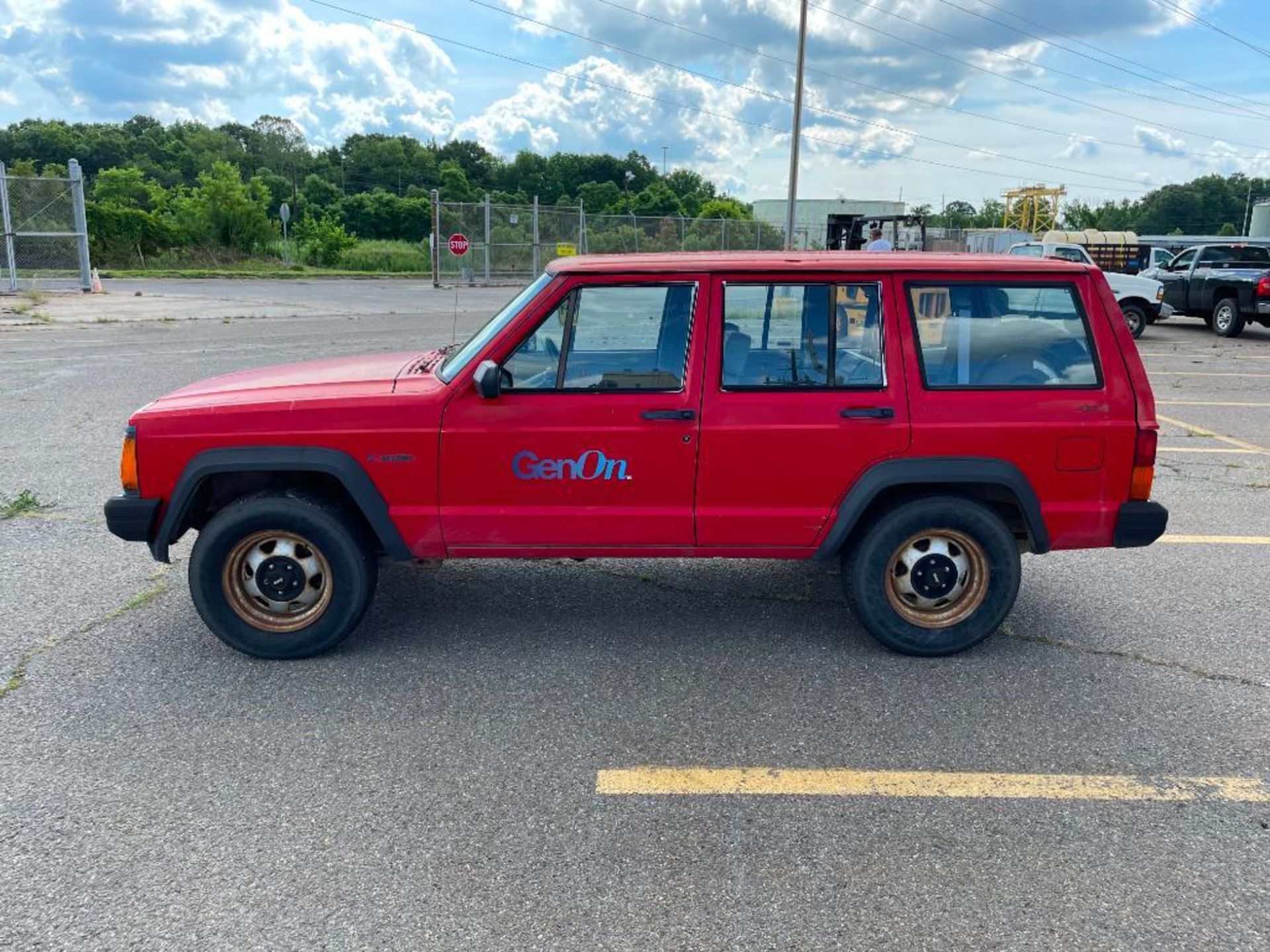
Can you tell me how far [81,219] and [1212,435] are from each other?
2415 cm

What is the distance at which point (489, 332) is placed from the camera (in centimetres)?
445

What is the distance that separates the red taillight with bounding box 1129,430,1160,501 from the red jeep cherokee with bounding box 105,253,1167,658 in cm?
1

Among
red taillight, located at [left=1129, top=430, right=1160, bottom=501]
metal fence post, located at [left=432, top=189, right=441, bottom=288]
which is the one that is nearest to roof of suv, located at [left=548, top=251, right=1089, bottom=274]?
red taillight, located at [left=1129, top=430, right=1160, bottom=501]

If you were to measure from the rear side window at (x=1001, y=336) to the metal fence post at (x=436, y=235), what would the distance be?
83.9ft

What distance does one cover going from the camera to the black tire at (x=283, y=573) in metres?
4.20

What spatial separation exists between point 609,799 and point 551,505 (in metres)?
1.41

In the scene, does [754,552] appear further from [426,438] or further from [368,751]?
[368,751]

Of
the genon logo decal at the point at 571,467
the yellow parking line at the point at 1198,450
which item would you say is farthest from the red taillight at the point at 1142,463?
the yellow parking line at the point at 1198,450

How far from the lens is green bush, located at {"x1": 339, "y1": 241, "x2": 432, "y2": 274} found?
43.6 m

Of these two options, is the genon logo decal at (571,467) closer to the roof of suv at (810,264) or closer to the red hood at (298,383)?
the red hood at (298,383)

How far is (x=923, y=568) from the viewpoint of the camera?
14.4 ft

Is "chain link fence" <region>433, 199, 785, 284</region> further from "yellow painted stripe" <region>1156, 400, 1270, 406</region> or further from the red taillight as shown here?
the red taillight

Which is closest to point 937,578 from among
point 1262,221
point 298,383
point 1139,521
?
point 1139,521

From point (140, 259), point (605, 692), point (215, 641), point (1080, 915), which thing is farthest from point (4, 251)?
point (1080, 915)
